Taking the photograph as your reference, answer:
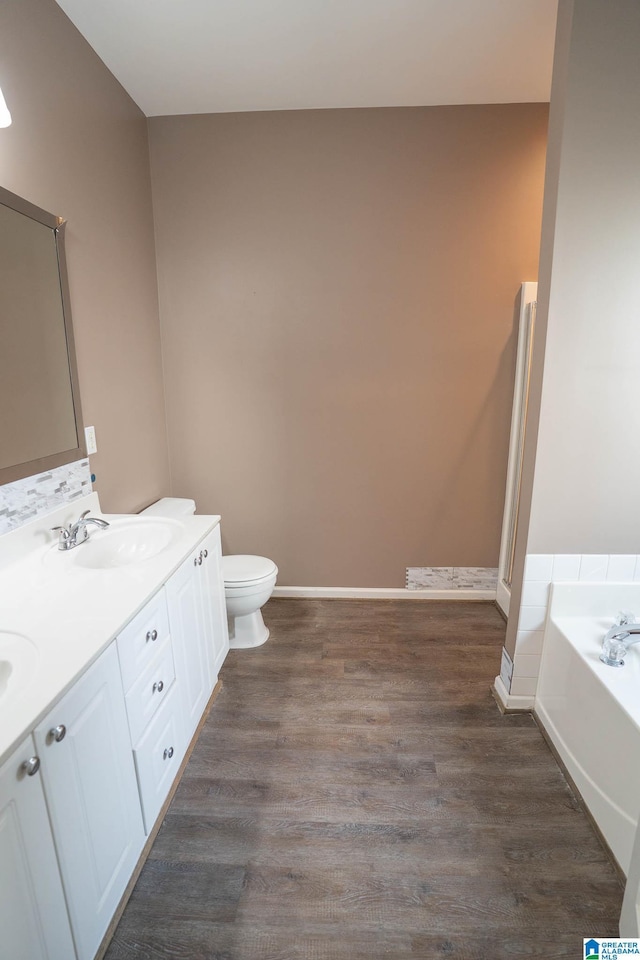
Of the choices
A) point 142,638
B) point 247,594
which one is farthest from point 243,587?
point 142,638

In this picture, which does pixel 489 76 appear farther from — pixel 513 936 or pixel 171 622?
pixel 513 936

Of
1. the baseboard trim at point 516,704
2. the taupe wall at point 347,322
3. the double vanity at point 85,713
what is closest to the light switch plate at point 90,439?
the double vanity at point 85,713

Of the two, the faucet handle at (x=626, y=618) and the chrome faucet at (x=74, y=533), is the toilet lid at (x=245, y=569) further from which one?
the faucet handle at (x=626, y=618)

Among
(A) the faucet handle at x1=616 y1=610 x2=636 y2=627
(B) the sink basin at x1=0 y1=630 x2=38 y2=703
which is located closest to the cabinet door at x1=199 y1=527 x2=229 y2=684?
(B) the sink basin at x1=0 y1=630 x2=38 y2=703

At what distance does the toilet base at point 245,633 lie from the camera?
8.07ft

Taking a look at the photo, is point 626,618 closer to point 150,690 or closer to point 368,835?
point 368,835

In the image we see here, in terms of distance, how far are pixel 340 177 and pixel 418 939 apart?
3.11 m

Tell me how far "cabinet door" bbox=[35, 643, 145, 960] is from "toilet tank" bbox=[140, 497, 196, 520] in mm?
1221

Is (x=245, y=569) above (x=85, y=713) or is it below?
below

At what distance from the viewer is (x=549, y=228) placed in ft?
5.32

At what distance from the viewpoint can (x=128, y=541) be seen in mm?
1823

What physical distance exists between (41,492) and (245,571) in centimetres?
106

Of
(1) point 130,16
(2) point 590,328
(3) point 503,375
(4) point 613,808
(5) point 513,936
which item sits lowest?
(5) point 513,936

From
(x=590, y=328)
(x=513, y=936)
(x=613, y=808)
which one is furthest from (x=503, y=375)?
(x=513, y=936)
